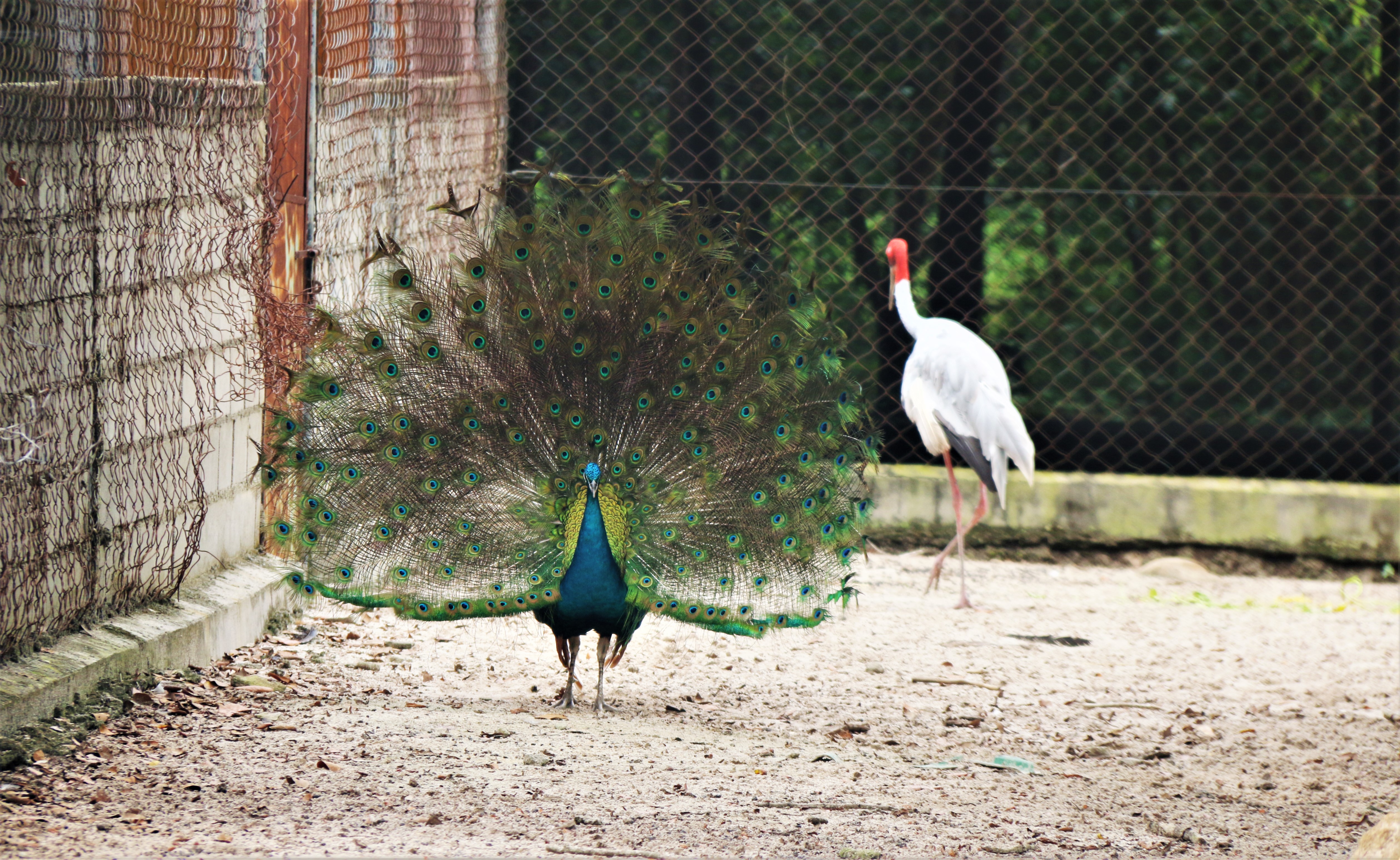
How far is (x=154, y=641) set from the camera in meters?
4.71

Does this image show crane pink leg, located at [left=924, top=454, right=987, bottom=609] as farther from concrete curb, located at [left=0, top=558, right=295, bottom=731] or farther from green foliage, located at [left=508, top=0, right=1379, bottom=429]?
concrete curb, located at [left=0, top=558, right=295, bottom=731]

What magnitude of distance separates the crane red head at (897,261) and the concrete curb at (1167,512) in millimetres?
1073

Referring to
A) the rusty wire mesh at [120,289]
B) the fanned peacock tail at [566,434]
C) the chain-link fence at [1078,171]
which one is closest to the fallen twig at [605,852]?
the fanned peacock tail at [566,434]

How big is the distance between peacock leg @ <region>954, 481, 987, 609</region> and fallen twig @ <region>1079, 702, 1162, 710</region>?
1.36 m

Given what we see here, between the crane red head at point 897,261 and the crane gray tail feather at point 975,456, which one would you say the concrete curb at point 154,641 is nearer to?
the crane gray tail feather at point 975,456

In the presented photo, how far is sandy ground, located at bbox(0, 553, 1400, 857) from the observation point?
3.86m

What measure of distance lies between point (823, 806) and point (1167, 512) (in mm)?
4503

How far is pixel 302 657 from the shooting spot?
18.1 ft

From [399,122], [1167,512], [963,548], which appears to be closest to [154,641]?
[399,122]

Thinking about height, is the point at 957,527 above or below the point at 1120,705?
above

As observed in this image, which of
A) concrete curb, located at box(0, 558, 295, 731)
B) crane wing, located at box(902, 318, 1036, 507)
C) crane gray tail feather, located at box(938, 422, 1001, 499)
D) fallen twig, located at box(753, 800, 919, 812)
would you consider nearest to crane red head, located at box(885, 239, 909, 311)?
crane wing, located at box(902, 318, 1036, 507)

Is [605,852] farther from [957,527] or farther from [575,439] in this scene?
[957,527]

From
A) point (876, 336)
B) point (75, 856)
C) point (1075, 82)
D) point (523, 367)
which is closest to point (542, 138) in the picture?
point (876, 336)

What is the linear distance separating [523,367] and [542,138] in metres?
3.71
